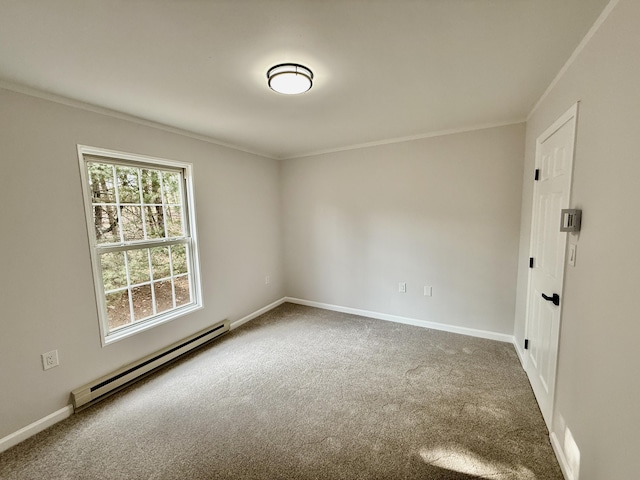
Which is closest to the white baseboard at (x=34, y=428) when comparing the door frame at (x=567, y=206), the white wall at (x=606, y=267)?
the white wall at (x=606, y=267)

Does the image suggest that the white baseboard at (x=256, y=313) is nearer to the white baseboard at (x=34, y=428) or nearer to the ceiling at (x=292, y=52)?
the white baseboard at (x=34, y=428)

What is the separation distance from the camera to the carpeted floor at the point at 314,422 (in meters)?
1.56

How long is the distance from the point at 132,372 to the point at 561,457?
3152 mm

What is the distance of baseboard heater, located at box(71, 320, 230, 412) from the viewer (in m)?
2.08

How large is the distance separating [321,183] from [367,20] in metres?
2.70

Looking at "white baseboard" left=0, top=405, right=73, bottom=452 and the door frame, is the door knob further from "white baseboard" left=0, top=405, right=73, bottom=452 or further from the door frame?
"white baseboard" left=0, top=405, right=73, bottom=452

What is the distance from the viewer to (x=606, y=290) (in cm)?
115

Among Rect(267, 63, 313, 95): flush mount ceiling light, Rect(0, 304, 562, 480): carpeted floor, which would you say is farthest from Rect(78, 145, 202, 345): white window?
Rect(267, 63, 313, 95): flush mount ceiling light

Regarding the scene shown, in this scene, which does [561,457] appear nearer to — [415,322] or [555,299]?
[555,299]

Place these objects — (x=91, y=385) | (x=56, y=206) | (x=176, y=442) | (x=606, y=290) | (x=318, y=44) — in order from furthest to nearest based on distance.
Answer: (x=91, y=385), (x=56, y=206), (x=176, y=442), (x=318, y=44), (x=606, y=290)

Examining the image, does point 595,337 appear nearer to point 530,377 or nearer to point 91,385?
point 530,377

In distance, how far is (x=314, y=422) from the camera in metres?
1.90

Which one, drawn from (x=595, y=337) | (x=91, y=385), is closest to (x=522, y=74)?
(x=595, y=337)

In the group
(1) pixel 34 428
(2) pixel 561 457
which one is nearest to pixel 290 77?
(2) pixel 561 457
